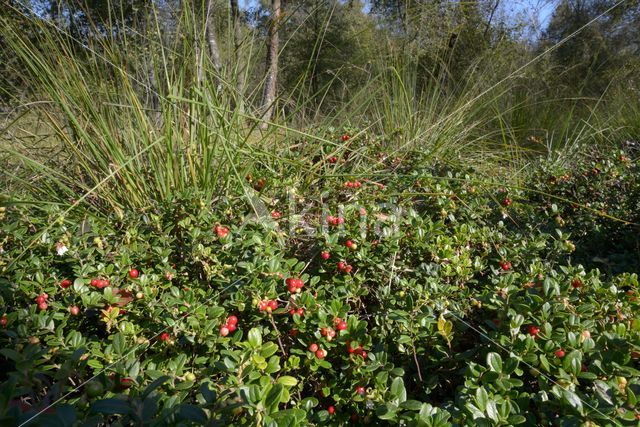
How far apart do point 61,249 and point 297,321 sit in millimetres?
757

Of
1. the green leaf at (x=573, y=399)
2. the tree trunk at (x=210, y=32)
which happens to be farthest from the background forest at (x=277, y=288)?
the tree trunk at (x=210, y=32)

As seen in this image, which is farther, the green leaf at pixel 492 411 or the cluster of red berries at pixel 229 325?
the cluster of red berries at pixel 229 325

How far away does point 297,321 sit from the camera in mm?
1074

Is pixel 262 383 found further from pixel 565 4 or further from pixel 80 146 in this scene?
pixel 565 4

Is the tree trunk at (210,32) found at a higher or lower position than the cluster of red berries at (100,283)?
higher

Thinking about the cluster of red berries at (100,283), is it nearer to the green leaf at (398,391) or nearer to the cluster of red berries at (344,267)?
the cluster of red berries at (344,267)

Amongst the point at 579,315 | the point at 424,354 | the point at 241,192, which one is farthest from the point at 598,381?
the point at 241,192

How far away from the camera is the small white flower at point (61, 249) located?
4.03 ft

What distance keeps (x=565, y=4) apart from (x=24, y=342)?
29.9ft

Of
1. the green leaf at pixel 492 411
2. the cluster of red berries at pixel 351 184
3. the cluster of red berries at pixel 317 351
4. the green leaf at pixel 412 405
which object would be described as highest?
the cluster of red berries at pixel 351 184

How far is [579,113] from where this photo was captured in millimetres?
4289

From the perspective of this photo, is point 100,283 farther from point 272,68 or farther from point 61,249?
point 272,68

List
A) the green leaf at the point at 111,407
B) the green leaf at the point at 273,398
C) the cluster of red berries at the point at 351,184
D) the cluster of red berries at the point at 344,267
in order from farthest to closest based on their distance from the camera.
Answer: the cluster of red berries at the point at 351,184 < the cluster of red berries at the point at 344,267 < the green leaf at the point at 273,398 < the green leaf at the point at 111,407

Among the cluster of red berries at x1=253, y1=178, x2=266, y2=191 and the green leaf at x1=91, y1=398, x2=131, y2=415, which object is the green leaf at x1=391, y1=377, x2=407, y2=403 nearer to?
A: the green leaf at x1=91, y1=398, x2=131, y2=415
